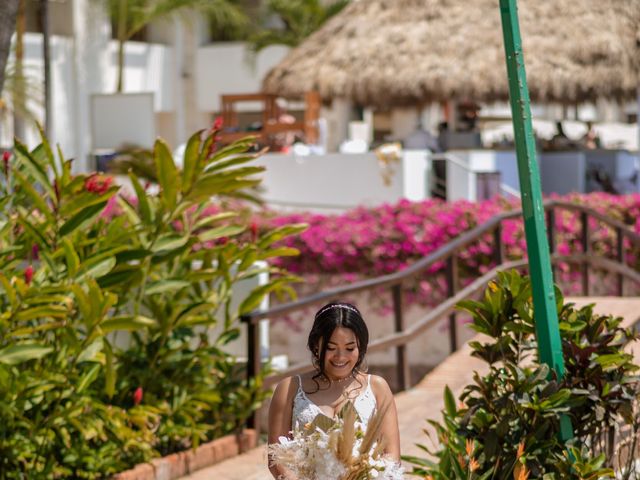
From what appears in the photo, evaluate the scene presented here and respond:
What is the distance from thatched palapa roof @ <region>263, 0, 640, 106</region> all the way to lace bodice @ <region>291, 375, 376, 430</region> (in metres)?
14.1

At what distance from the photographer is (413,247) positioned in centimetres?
1221

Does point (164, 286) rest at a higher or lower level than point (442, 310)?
higher

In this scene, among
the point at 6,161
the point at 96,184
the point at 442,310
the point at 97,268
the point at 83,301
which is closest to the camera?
the point at 83,301

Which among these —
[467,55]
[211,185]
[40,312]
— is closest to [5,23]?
[211,185]

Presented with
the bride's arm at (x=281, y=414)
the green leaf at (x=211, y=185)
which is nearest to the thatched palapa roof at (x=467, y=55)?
the green leaf at (x=211, y=185)

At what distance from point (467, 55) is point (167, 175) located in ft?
39.9

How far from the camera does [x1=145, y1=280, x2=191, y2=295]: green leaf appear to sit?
674 cm

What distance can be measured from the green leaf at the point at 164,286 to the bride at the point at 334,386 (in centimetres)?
287

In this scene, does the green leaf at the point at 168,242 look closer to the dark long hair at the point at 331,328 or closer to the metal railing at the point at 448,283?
the metal railing at the point at 448,283

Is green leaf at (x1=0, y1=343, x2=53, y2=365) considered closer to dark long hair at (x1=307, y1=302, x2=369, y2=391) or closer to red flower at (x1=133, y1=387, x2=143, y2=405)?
red flower at (x1=133, y1=387, x2=143, y2=405)

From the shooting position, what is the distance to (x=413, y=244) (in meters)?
12.2

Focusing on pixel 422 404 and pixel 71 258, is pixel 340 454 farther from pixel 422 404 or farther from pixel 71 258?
pixel 422 404

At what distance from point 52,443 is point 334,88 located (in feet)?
42.3

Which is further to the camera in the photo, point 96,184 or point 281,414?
point 96,184
